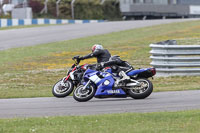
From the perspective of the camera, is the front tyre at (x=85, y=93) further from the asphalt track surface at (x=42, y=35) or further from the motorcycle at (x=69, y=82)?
the asphalt track surface at (x=42, y=35)

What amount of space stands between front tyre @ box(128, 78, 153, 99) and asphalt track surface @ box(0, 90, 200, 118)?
126 millimetres

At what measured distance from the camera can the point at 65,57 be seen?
22875 mm

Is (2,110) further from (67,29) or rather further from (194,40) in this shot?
(67,29)

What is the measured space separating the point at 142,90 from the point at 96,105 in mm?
1196

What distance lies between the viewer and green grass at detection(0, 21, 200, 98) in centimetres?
1520

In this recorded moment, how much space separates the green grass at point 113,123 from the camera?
7.80 meters

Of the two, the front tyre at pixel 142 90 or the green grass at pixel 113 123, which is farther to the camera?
the front tyre at pixel 142 90

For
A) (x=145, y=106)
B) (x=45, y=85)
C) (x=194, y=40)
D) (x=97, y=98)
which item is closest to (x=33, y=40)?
(x=194, y=40)

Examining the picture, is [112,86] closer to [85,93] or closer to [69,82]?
[85,93]

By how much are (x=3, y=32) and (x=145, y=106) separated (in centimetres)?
2453

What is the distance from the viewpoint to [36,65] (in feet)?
68.0

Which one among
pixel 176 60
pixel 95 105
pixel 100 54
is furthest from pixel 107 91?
pixel 176 60

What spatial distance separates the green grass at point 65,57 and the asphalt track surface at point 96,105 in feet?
4.17

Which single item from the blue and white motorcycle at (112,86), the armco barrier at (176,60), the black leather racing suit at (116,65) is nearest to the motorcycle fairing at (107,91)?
the blue and white motorcycle at (112,86)
